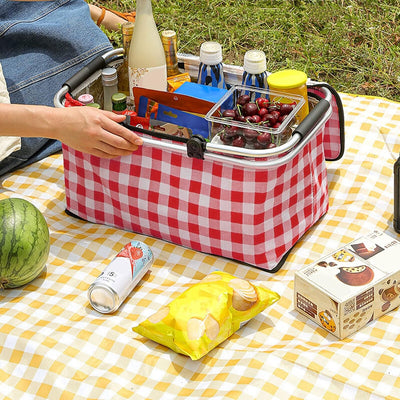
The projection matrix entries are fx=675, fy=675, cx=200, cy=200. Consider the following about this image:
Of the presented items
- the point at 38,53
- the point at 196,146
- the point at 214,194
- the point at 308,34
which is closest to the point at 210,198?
the point at 214,194

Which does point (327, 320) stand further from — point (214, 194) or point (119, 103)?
point (119, 103)

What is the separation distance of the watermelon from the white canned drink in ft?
0.54

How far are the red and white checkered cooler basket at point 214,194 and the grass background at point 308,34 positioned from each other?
1.01m

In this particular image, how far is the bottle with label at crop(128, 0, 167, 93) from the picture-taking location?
6.03 feet

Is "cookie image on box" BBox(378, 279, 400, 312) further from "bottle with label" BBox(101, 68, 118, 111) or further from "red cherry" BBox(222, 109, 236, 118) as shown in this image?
"bottle with label" BBox(101, 68, 118, 111)

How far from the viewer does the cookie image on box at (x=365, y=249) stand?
161cm

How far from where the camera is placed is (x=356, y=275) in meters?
1.54

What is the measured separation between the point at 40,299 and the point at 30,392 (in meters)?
0.29

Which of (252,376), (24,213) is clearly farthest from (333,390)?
(24,213)

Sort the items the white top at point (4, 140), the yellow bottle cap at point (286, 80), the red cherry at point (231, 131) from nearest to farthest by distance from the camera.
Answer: the red cherry at point (231, 131) → the yellow bottle cap at point (286, 80) → the white top at point (4, 140)

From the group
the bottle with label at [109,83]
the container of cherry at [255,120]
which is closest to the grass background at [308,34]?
the bottle with label at [109,83]

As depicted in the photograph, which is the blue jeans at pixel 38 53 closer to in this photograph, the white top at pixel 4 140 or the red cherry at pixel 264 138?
the white top at pixel 4 140

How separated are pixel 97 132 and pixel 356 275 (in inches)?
28.1

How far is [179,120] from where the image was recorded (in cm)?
173
